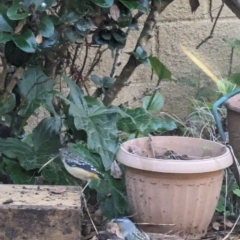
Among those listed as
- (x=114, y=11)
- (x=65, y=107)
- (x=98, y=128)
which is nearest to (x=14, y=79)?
(x=65, y=107)

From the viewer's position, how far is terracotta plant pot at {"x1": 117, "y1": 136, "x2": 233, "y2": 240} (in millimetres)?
1942

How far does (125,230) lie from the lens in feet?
6.26

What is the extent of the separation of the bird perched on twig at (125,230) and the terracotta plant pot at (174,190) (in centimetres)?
11

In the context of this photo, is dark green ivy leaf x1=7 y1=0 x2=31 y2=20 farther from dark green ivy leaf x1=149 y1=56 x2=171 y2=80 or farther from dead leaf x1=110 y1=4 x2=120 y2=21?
dark green ivy leaf x1=149 y1=56 x2=171 y2=80

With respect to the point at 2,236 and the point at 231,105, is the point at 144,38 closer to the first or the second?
the point at 231,105

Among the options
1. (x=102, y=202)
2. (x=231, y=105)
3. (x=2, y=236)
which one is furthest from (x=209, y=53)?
(x=2, y=236)

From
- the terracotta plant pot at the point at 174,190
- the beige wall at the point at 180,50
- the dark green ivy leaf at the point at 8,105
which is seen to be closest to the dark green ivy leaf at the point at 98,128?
the terracotta plant pot at the point at 174,190

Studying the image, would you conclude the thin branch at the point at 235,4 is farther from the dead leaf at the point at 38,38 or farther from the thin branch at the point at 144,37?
the dead leaf at the point at 38,38

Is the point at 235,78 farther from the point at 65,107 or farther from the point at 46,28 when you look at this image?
the point at 46,28

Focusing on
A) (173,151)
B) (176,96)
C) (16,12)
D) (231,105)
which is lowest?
(176,96)

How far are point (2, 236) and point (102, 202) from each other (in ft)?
1.70

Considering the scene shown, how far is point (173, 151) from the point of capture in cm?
222

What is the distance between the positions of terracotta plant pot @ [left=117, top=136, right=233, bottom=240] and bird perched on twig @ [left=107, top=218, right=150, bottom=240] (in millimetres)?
110

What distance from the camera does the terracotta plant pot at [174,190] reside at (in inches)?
76.5
